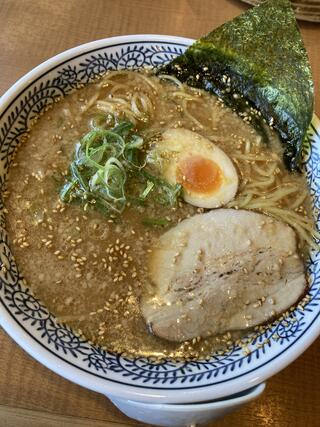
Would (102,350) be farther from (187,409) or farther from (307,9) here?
(307,9)

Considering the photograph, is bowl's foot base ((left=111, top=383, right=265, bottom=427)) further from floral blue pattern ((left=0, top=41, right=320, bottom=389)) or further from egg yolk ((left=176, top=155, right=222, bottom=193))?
egg yolk ((left=176, top=155, right=222, bottom=193))

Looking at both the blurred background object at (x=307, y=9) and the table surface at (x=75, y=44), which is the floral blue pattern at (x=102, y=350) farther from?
the blurred background object at (x=307, y=9)

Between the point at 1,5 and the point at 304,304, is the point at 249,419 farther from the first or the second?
the point at 1,5

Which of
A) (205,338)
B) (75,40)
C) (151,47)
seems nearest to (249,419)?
(205,338)

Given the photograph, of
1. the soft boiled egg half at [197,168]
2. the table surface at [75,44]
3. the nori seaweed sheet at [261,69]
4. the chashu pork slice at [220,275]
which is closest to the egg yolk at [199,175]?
the soft boiled egg half at [197,168]

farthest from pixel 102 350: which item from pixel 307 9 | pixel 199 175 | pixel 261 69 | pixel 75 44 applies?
pixel 307 9
